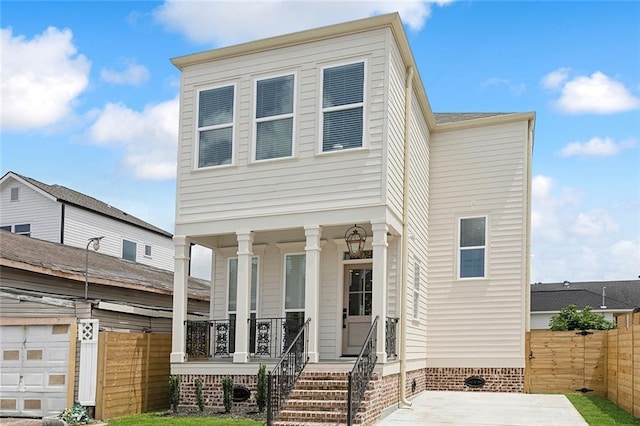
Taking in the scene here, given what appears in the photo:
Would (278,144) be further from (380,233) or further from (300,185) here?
(380,233)

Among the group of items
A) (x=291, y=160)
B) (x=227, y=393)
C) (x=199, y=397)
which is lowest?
(x=199, y=397)

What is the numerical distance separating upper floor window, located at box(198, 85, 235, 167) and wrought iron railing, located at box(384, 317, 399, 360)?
15.1ft

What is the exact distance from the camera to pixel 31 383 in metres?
13.2

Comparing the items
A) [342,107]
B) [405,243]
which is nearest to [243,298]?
[405,243]

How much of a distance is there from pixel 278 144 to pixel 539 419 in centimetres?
707

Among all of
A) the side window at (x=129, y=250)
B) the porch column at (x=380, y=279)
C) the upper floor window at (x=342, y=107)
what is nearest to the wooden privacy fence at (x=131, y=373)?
the porch column at (x=380, y=279)

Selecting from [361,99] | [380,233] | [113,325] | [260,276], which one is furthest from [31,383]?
[361,99]

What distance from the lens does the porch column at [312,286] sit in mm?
12648

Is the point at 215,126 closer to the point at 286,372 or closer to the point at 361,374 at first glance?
the point at 286,372

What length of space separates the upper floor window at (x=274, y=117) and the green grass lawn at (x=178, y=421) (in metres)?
5.12

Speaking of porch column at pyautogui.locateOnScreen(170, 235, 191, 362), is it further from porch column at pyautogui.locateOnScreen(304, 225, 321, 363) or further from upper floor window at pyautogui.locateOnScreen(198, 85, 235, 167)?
porch column at pyautogui.locateOnScreen(304, 225, 321, 363)

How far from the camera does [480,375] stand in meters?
16.8

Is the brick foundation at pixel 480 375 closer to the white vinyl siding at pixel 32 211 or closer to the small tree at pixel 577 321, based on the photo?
the small tree at pixel 577 321

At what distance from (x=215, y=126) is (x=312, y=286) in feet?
13.3
